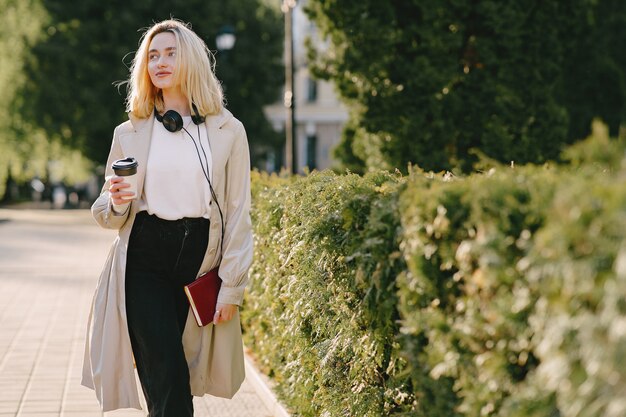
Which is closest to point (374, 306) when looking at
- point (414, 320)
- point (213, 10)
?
point (414, 320)

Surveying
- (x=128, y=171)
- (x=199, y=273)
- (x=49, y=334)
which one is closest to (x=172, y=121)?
(x=128, y=171)

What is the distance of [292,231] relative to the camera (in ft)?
17.7

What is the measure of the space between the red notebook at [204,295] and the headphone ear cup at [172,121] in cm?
69

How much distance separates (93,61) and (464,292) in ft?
110

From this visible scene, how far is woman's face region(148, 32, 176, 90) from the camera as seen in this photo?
4434 millimetres

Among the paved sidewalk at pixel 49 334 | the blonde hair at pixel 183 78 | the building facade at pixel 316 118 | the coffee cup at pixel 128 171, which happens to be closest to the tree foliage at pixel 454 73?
the paved sidewalk at pixel 49 334

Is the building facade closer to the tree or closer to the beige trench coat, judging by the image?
the tree

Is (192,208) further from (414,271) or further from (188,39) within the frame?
(414,271)

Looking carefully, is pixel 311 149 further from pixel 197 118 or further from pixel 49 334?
pixel 197 118

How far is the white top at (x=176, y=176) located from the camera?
4.29 meters

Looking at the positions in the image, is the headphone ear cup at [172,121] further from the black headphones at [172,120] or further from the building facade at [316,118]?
the building facade at [316,118]

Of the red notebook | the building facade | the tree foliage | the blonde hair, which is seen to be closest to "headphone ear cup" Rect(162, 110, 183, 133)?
the blonde hair

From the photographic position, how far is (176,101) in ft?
14.9

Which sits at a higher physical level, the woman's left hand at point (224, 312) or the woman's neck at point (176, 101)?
the woman's neck at point (176, 101)
